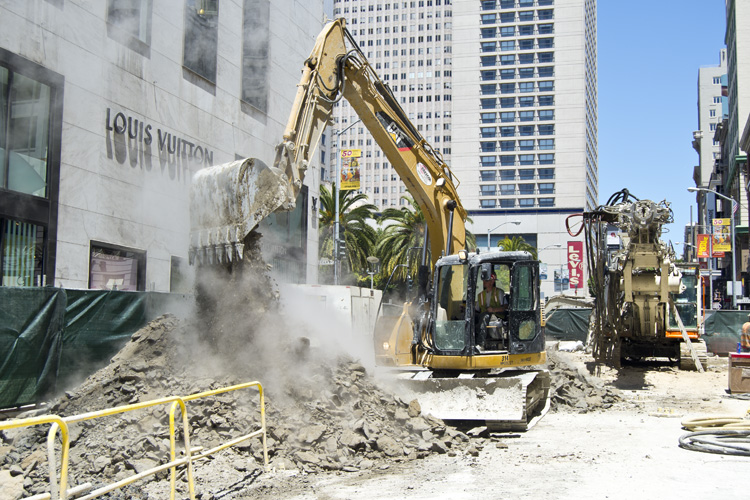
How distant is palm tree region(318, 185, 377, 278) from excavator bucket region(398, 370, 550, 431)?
29741mm

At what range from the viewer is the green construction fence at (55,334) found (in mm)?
11297

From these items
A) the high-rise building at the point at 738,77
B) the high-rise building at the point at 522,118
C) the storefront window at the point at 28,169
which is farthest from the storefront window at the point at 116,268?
the high-rise building at the point at 522,118

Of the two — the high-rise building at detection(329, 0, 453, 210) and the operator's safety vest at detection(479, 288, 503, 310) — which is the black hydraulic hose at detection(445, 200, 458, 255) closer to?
the operator's safety vest at detection(479, 288, 503, 310)

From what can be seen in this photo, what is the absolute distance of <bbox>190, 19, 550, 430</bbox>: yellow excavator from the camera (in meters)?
10.1

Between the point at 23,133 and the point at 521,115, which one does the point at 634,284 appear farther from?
the point at 521,115

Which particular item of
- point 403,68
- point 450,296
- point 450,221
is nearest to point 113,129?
point 450,221

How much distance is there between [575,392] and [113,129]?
39.5 ft

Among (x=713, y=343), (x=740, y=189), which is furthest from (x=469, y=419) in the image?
(x=740, y=189)

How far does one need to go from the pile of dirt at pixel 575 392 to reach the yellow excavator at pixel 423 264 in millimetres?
1179

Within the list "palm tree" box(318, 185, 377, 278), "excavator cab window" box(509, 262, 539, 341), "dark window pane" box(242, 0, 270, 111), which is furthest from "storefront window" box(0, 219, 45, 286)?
"palm tree" box(318, 185, 377, 278)

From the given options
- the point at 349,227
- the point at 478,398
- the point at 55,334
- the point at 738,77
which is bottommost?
the point at 478,398

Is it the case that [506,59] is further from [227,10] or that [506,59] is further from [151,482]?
[151,482]

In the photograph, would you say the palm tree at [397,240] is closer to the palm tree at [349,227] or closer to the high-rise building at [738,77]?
the palm tree at [349,227]

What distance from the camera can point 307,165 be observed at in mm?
10812
